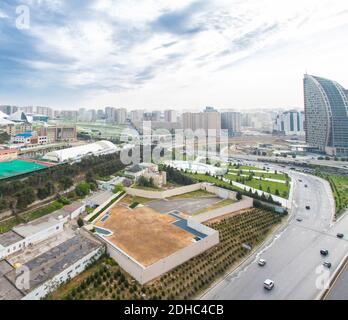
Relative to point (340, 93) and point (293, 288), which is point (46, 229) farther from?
point (340, 93)

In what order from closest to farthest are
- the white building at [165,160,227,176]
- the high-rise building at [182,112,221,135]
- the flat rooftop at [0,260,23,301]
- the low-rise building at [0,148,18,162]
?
the flat rooftop at [0,260,23,301] < the low-rise building at [0,148,18,162] < the white building at [165,160,227,176] < the high-rise building at [182,112,221,135]

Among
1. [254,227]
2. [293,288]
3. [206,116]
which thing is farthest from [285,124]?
[293,288]

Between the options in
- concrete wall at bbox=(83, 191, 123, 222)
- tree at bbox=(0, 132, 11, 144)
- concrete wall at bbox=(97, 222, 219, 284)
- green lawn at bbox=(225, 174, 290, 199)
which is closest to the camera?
concrete wall at bbox=(97, 222, 219, 284)

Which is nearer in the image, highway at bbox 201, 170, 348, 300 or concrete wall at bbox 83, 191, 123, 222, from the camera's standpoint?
highway at bbox 201, 170, 348, 300

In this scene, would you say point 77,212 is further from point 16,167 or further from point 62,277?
point 16,167

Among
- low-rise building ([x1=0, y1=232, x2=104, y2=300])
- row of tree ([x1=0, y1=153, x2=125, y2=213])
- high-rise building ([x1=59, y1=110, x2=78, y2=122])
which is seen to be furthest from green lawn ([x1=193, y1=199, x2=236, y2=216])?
high-rise building ([x1=59, y1=110, x2=78, y2=122])

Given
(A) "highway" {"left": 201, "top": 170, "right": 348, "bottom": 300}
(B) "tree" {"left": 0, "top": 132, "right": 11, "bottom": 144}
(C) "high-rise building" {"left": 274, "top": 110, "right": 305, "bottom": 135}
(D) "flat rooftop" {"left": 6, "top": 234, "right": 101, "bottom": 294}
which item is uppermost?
(C) "high-rise building" {"left": 274, "top": 110, "right": 305, "bottom": 135}

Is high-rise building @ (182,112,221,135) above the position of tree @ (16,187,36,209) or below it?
above

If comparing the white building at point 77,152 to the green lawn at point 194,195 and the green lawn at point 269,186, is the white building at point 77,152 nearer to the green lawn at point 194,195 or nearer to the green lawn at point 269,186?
the green lawn at point 194,195

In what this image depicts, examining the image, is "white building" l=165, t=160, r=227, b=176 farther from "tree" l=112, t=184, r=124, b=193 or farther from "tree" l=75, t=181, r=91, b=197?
"tree" l=75, t=181, r=91, b=197
